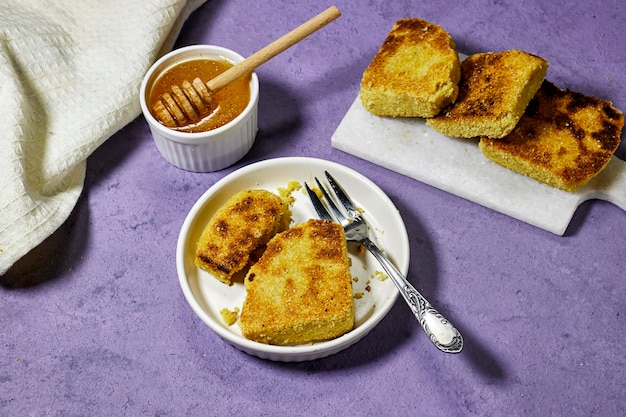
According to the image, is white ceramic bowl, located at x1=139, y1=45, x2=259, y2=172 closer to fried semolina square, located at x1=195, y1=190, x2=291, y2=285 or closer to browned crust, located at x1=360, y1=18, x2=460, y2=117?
fried semolina square, located at x1=195, y1=190, x2=291, y2=285

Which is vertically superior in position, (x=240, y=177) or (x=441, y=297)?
(x=240, y=177)

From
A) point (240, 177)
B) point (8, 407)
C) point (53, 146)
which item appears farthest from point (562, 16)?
point (8, 407)

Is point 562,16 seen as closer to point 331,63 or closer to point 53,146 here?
point 331,63

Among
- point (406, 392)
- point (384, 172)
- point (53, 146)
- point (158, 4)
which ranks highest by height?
point (158, 4)

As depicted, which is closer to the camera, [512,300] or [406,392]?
[406,392]

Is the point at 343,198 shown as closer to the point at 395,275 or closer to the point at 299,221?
the point at 299,221

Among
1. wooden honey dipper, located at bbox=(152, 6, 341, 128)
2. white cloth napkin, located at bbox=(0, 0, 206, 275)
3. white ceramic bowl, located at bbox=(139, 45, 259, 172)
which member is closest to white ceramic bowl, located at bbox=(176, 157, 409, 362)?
white ceramic bowl, located at bbox=(139, 45, 259, 172)

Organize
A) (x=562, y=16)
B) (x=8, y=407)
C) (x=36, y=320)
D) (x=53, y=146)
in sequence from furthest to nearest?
(x=562, y=16)
(x=53, y=146)
(x=36, y=320)
(x=8, y=407)
